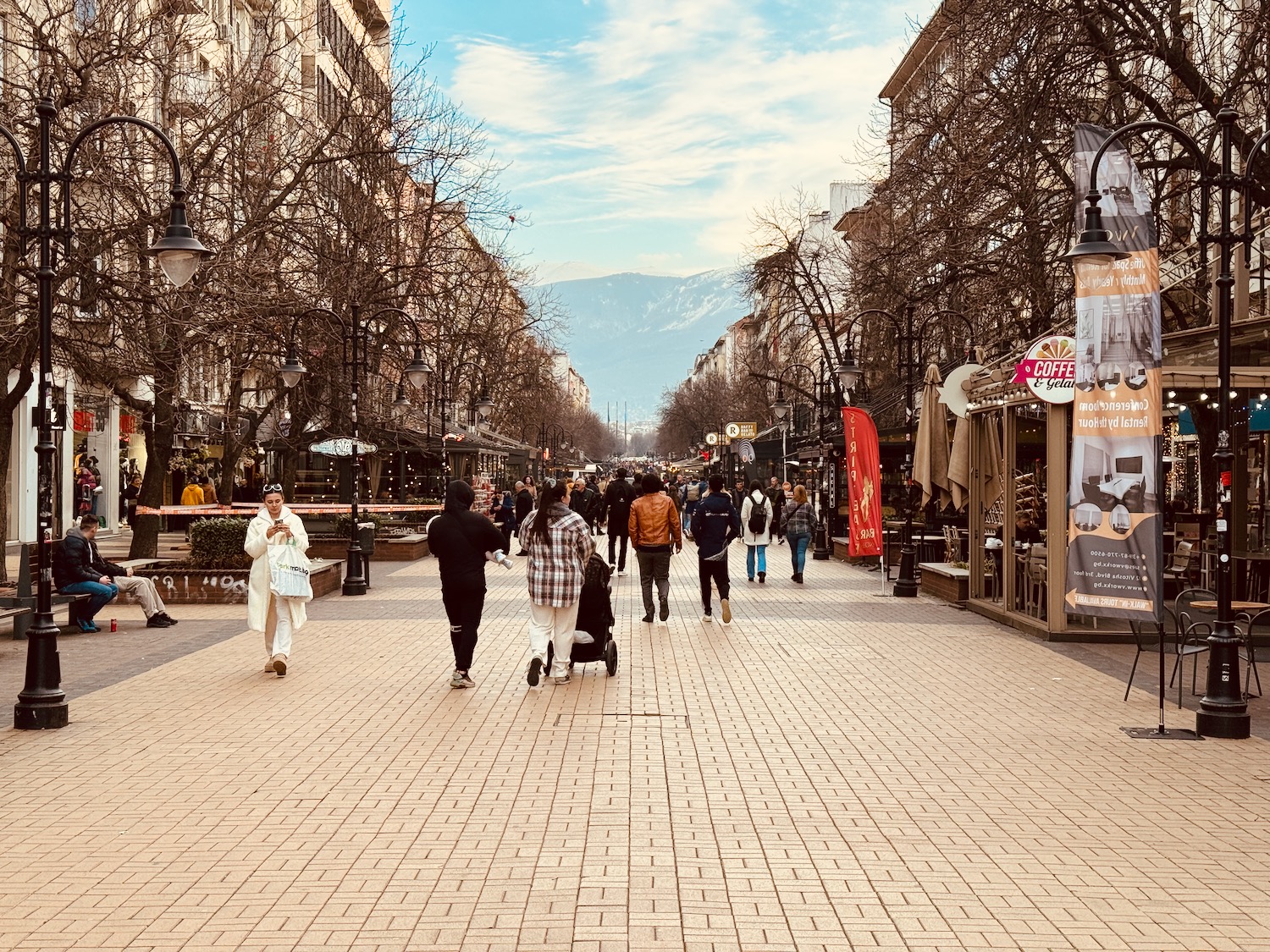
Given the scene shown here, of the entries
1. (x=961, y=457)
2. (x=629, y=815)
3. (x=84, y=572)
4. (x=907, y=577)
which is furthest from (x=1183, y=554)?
(x=629, y=815)

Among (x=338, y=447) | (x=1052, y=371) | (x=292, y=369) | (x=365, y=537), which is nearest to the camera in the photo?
(x=1052, y=371)

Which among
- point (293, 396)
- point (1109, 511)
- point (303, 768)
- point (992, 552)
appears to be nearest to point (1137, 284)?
point (1109, 511)

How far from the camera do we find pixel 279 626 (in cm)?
1298

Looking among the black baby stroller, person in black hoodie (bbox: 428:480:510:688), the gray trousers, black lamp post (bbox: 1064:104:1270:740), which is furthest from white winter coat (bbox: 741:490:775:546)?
black lamp post (bbox: 1064:104:1270:740)

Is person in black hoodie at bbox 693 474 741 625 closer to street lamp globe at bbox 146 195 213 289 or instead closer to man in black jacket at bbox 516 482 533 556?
street lamp globe at bbox 146 195 213 289

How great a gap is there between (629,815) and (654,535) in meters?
9.53

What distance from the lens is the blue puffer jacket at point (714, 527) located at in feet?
57.2

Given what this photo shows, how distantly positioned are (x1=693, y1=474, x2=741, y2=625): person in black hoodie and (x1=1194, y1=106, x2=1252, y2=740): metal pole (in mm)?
7521

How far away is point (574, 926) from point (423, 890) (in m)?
0.85

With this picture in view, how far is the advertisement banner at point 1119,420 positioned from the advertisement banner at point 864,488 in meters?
10.8

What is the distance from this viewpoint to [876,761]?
29.9 ft

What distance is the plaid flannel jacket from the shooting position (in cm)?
1210

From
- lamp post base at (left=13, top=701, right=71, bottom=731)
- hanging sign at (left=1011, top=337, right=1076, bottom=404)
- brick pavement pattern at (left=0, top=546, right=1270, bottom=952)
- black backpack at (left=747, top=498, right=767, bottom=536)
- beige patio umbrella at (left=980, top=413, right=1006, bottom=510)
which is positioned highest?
hanging sign at (left=1011, top=337, right=1076, bottom=404)

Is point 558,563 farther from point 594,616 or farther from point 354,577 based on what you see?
point 354,577
